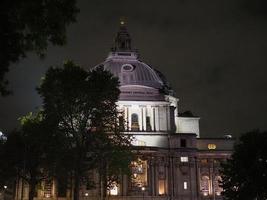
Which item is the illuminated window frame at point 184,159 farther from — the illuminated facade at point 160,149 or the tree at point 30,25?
the tree at point 30,25

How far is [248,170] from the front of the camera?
66688 mm

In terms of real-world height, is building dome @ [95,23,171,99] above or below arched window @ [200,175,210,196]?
above

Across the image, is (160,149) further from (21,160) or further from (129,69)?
(21,160)

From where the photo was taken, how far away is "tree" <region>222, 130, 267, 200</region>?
6475 centimetres

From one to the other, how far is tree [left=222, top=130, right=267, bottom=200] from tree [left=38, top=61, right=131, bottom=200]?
1853cm

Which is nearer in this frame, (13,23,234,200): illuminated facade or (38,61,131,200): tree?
(38,61,131,200): tree

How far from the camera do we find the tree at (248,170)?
64.8 meters

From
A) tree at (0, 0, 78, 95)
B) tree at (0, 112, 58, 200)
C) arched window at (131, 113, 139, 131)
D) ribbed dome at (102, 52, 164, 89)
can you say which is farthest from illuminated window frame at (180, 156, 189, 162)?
tree at (0, 0, 78, 95)

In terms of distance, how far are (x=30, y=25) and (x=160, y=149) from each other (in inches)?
3287

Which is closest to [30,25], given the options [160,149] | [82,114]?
[82,114]

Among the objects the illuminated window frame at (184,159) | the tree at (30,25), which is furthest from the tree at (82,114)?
the illuminated window frame at (184,159)

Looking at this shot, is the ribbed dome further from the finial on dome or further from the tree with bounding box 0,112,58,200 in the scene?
the tree with bounding box 0,112,58,200

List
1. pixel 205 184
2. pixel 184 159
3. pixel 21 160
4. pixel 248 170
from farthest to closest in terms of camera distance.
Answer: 1. pixel 205 184
2. pixel 184 159
3. pixel 21 160
4. pixel 248 170

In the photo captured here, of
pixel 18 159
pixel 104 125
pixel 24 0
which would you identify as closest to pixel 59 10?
pixel 24 0
